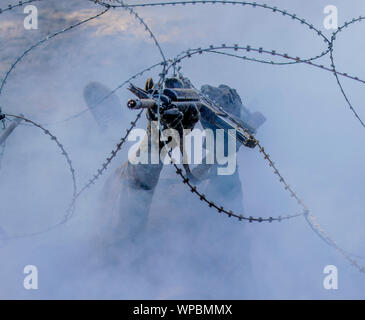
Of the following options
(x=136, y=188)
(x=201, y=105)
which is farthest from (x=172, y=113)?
(x=136, y=188)

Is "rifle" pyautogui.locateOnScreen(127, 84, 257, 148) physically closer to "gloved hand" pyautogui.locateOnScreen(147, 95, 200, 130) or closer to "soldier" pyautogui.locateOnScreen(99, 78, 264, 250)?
"gloved hand" pyautogui.locateOnScreen(147, 95, 200, 130)

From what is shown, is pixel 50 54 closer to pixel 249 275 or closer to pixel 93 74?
pixel 93 74

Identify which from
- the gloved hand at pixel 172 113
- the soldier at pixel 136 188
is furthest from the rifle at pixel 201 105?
the soldier at pixel 136 188

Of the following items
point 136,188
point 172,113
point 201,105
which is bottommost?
point 136,188

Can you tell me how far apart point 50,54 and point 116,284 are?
14.1 metres

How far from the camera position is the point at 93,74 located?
62.7 feet

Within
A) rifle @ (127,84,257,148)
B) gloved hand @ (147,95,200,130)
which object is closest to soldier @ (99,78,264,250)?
gloved hand @ (147,95,200,130)

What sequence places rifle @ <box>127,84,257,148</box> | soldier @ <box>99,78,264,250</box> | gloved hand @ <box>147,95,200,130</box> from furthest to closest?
soldier @ <box>99,78,264,250</box> → gloved hand @ <box>147,95,200,130</box> → rifle @ <box>127,84,257,148</box>

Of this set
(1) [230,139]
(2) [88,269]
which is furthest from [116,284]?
(1) [230,139]

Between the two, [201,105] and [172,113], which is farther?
[201,105]

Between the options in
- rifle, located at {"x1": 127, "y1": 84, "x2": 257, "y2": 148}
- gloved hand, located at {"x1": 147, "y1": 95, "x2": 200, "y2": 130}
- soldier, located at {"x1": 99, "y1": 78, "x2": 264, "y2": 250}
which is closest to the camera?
rifle, located at {"x1": 127, "y1": 84, "x2": 257, "y2": 148}

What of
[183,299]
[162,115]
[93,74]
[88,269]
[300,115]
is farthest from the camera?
[300,115]

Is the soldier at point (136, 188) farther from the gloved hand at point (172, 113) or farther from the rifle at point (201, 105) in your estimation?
the rifle at point (201, 105)

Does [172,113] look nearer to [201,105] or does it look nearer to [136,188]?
[201,105]
